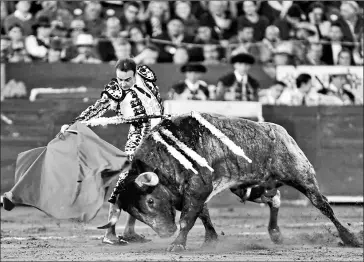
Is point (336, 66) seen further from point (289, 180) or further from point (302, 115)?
point (289, 180)

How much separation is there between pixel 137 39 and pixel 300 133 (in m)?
2.58

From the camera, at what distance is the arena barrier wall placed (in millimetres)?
11711

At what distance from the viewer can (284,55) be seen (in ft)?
38.4

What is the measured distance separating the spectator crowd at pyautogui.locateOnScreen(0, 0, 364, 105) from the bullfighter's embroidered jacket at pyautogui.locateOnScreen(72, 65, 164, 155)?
149 inches

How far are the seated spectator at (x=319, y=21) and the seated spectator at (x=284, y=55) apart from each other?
598 mm

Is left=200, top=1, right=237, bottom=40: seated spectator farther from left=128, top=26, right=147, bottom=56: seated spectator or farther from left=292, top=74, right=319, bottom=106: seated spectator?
left=292, top=74, right=319, bottom=106: seated spectator

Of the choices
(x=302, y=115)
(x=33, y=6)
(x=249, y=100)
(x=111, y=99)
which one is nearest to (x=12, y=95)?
(x=33, y=6)

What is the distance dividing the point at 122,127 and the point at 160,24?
1472 millimetres

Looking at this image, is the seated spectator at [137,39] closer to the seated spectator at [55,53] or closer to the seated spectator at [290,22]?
the seated spectator at [55,53]

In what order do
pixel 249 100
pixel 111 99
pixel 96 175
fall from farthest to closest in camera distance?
pixel 249 100, pixel 111 99, pixel 96 175

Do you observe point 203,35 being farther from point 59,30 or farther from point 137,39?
point 59,30

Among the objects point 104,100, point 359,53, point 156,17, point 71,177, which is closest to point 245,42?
point 156,17

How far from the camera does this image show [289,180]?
25.2 feet

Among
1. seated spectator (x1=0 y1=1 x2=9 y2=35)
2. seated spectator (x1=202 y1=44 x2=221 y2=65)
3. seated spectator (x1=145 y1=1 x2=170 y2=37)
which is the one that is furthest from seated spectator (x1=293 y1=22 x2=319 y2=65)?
seated spectator (x1=0 y1=1 x2=9 y2=35)
